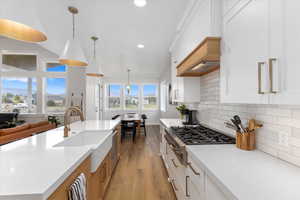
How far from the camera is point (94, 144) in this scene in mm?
1890

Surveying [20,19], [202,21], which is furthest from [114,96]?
[20,19]

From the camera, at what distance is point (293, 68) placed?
69 centimetres

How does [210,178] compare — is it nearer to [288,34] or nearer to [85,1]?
[288,34]

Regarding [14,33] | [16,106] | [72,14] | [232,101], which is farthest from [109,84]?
[232,101]

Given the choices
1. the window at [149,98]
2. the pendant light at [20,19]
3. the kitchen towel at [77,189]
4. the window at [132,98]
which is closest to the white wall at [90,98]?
the window at [132,98]

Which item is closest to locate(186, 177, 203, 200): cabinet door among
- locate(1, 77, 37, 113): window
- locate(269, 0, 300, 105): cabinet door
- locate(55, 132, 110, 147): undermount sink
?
locate(269, 0, 300, 105): cabinet door

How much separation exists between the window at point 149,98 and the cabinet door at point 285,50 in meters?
7.47

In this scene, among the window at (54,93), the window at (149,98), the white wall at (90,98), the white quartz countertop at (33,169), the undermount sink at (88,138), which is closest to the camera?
the white quartz countertop at (33,169)

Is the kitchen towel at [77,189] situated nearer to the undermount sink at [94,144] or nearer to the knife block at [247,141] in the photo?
the undermount sink at [94,144]

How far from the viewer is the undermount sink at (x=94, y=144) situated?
1.37 metres

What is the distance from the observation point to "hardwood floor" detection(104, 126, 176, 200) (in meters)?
2.12

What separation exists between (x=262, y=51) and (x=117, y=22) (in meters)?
2.44

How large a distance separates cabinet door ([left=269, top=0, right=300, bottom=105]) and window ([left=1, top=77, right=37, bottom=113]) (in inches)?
281

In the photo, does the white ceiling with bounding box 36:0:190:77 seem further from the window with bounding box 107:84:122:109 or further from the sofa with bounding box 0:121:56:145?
the window with bounding box 107:84:122:109
